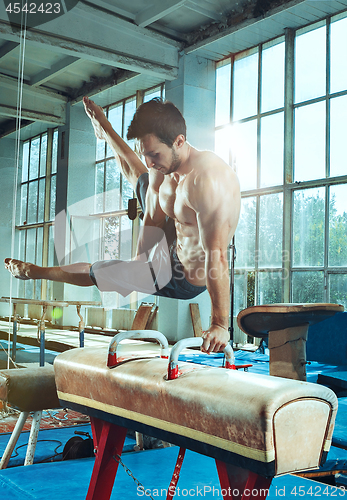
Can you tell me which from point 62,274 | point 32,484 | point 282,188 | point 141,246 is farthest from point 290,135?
point 32,484

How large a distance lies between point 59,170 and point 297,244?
567 centimetres

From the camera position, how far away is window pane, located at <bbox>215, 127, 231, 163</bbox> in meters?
8.13

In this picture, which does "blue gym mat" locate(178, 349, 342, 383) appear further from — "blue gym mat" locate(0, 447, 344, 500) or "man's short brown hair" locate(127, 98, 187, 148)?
"man's short brown hair" locate(127, 98, 187, 148)

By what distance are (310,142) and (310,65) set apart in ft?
3.87

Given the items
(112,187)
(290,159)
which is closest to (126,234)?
(112,187)

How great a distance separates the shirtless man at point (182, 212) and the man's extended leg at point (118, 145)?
371 millimetres

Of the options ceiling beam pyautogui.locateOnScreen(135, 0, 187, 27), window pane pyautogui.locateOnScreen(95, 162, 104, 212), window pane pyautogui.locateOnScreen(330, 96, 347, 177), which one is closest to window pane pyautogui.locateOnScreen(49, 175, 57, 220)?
window pane pyautogui.locateOnScreen(95, 162, 104, 212)

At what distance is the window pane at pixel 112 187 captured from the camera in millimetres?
9695

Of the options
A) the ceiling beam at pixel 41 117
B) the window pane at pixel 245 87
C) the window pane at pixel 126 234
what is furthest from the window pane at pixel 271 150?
the ceiling beam at pixel 41 117

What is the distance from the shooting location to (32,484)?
2141 mm

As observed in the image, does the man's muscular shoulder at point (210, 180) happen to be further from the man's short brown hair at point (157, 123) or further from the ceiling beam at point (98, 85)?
the ceiling beam at point (98, 85)

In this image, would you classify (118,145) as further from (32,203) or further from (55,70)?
(32,203)

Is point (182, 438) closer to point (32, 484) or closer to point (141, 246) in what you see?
point (32, 484)

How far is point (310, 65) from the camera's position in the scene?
7043 mm
